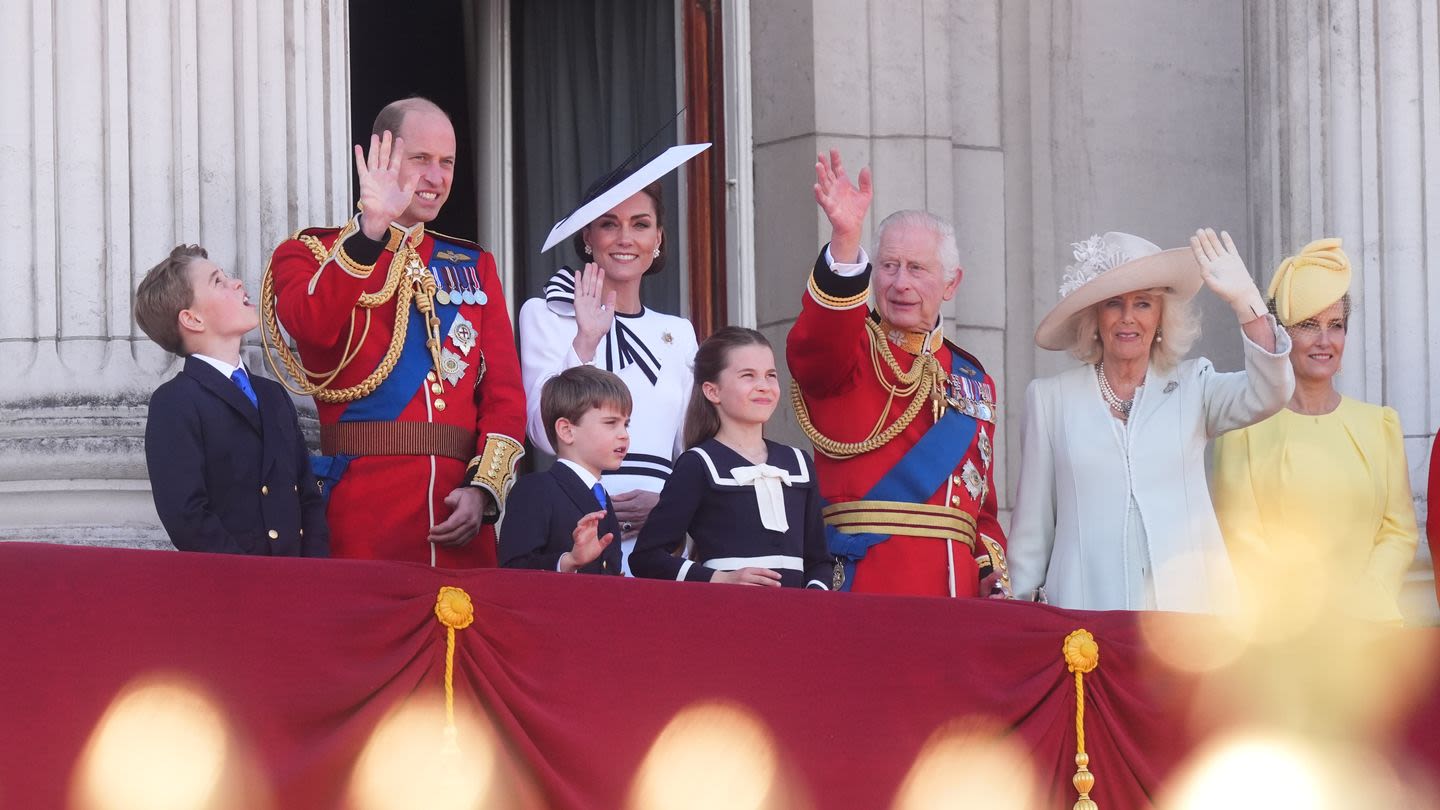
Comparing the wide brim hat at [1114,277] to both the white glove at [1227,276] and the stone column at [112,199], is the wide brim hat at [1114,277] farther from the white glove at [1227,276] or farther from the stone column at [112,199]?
the stone column at [112,199]

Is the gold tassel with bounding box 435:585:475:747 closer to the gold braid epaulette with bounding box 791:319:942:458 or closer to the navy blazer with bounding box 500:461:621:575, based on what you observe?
the navy blazer with bounding box 500:461:621:575

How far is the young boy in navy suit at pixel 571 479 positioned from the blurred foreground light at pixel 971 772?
89 cm

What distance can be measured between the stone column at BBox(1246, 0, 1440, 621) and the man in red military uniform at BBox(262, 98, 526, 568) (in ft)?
10.1

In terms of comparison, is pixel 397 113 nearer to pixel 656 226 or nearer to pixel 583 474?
pixel 656 226

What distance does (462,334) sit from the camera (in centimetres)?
637

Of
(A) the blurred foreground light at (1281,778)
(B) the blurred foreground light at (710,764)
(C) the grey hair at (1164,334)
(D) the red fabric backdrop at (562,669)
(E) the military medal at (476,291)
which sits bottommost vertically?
(A) the blurred foreground light at (1281,778)

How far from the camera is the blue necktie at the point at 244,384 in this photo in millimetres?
5828

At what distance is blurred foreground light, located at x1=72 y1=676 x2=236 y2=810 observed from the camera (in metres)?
5.00

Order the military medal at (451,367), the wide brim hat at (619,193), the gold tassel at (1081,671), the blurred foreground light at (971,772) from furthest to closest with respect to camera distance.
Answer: the wide brim hat at (619,193), the military medal at (451,367), the gold tassel at (1081,671), the blurred foreground light at (971,772)

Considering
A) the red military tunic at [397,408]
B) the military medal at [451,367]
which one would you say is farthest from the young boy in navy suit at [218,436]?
the military medal at [451,367]

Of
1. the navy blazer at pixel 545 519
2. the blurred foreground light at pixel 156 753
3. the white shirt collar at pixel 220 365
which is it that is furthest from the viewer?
the navy blazer at pixel 545 519

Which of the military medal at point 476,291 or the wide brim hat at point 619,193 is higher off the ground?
the wide brim hat at point 619,193

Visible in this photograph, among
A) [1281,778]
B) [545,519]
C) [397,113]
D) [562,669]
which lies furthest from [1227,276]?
[397,113]

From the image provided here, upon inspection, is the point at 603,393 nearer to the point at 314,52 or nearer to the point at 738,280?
the point at 314,52
